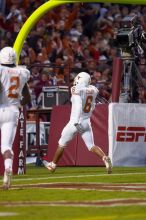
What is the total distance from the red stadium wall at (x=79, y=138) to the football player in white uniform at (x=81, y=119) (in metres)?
2.48

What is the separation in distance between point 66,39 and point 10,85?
12.8 m

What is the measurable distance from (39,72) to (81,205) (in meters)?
11.4

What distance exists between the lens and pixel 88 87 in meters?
14.6

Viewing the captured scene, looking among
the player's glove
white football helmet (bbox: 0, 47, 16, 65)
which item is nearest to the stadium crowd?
the player's glove

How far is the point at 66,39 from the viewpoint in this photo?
2375 centimetres

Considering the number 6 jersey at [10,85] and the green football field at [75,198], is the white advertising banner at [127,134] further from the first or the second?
the number 6 jersey at [10,85]

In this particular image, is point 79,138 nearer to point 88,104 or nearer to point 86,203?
point 88,104

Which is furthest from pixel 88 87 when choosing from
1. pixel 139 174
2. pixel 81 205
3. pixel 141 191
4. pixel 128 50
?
pixel 81 205

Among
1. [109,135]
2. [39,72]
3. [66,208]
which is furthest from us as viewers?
[39,72]

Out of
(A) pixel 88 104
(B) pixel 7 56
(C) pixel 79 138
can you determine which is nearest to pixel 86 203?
(B) pixel 7 56

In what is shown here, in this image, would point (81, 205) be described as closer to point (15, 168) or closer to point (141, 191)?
point (141, 191)

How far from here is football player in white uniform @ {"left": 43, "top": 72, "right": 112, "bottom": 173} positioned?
14.3 m

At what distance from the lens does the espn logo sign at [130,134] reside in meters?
16.8

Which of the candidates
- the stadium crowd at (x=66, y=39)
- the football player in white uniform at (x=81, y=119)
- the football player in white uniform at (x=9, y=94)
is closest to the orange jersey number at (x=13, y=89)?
the football player in white uniform at (x=9, y=94)
